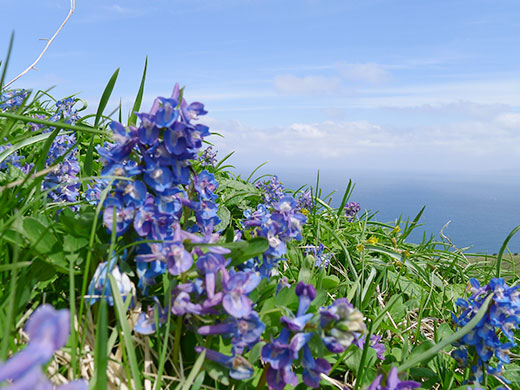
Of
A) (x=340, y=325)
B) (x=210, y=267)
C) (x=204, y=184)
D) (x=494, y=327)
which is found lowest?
(x=494, y=327)

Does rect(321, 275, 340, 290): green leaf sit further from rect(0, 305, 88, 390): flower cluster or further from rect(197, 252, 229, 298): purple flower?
rect(0, 305, 88, 390): flower cluster

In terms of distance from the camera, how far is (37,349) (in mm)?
650

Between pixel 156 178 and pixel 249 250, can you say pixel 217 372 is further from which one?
pixel 156 178

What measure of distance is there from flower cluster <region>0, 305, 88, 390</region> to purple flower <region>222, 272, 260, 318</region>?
2.34ft

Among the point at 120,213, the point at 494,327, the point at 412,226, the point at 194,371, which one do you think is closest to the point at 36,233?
the point at 120,213

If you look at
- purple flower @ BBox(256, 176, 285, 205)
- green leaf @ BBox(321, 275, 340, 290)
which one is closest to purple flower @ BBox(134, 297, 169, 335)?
green leaf @ BBox(321, 275, 340, 290)

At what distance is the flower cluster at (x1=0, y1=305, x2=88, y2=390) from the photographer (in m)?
0.64

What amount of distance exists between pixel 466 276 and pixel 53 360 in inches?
136

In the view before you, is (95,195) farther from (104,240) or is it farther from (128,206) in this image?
(128,206)

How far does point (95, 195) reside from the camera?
216cm

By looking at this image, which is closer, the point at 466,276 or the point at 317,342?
the point at 317,342

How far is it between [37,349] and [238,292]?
2.61ft

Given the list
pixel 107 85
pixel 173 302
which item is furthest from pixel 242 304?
pixel 107 85

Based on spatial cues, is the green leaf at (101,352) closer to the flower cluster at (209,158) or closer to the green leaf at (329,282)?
the green leaf at (329,282)
